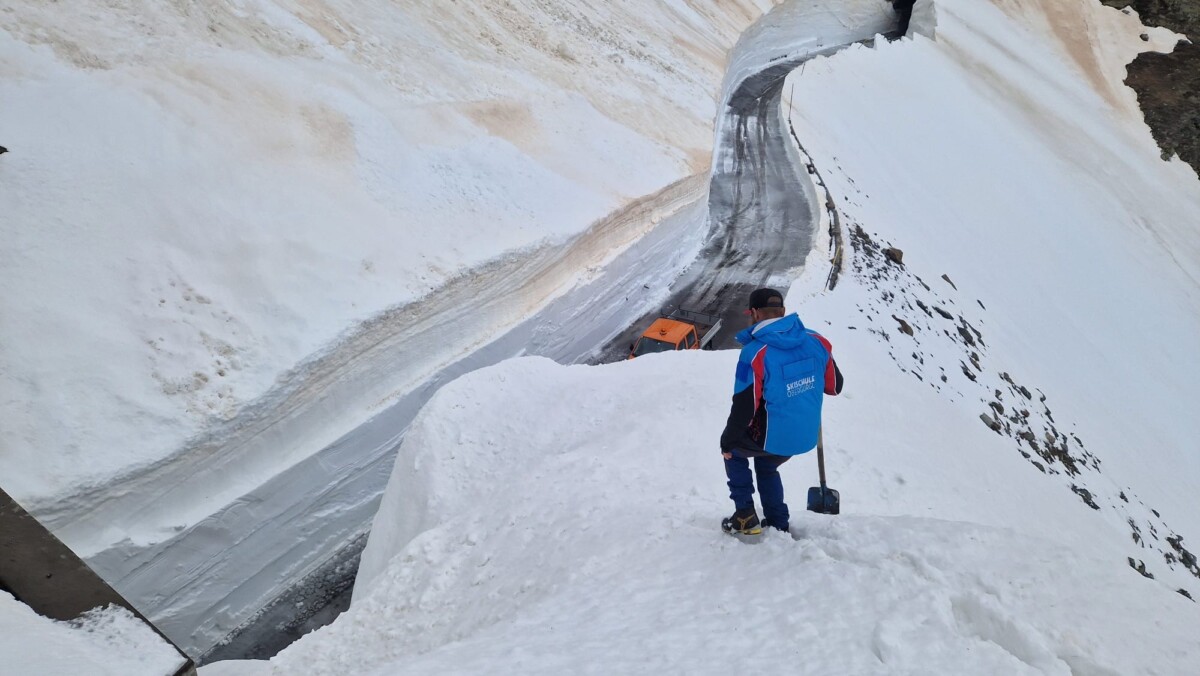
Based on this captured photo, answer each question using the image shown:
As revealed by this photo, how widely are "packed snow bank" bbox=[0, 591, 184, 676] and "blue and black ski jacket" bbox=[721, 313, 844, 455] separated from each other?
3.68 metres

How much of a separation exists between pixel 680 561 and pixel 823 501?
1.43 meters

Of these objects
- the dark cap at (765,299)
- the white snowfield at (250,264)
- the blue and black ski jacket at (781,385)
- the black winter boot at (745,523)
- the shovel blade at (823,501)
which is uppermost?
the dark cap at (765,299)

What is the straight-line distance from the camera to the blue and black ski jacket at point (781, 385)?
462 centimetres

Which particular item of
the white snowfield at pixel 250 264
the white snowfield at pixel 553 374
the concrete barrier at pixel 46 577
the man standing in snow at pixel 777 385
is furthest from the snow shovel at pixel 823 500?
the white snowfield at pixel 250 264

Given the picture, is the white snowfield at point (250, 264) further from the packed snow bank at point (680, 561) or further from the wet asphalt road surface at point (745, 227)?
the packed snow bank at point (680, 561)

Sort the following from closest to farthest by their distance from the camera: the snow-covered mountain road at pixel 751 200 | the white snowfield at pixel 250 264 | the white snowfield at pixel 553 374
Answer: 1. the white snowfield at pixel 553 374
2. the white snowfield at pixel 250 264
3. the snow-covered mountain road at pixel 751 200

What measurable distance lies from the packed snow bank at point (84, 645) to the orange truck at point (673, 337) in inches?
406

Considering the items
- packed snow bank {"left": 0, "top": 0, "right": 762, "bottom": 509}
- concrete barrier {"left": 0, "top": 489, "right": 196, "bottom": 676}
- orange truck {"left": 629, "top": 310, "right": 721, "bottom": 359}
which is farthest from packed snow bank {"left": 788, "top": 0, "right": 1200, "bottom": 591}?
concrete barrier {"left": 0, "top": 489, "right": 196, "bottom": 676}

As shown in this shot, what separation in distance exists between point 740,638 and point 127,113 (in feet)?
39.2

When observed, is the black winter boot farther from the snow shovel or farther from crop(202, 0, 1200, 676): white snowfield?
the snow shovel

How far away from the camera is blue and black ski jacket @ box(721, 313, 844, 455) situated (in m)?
4.62

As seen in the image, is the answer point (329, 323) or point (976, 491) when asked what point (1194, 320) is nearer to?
point (976, 491)

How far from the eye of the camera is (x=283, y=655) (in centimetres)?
597

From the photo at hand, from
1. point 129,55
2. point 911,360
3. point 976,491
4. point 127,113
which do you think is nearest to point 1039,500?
point 976,491
